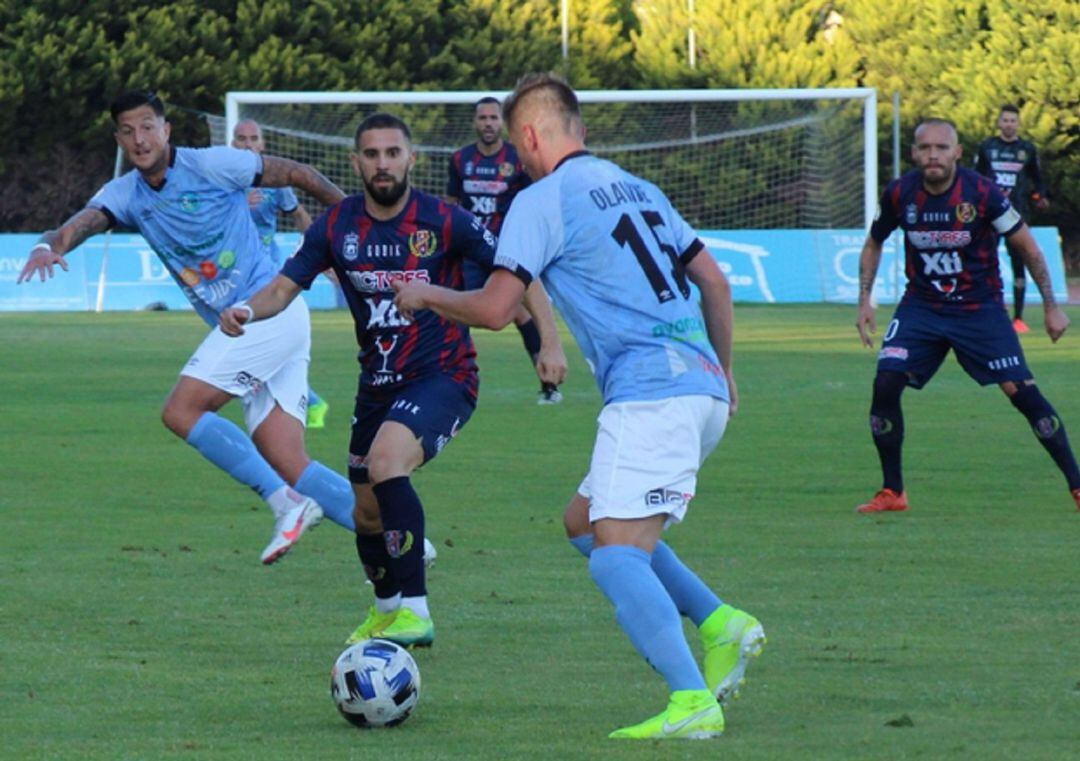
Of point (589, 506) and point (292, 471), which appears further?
point (292, 471)

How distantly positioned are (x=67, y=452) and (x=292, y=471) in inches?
185

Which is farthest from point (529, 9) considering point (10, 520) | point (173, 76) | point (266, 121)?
point (10, 520)

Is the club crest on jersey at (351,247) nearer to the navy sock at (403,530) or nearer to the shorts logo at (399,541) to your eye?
the navy sock at (403,530)

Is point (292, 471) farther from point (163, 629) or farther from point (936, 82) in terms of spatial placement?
point (936, 82)

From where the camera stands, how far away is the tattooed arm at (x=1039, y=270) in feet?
35.0

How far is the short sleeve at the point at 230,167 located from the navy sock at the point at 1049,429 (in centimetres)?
409

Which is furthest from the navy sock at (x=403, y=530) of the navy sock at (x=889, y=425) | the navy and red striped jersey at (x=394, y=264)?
the navy sock at (x=889, y=425)

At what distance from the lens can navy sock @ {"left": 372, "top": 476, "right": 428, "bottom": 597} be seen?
23.7 ft

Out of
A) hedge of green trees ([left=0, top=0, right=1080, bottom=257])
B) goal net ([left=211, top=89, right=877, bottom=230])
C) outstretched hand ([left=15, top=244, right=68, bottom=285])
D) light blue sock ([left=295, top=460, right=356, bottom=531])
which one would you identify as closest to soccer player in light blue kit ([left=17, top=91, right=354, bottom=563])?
light blue sock ([left=295, top=460, right=356, bottom=531])

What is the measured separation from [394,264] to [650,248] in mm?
1673

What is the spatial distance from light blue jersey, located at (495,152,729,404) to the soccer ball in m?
0.95

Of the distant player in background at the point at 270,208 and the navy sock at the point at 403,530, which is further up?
the navy sock at the point at 403,530

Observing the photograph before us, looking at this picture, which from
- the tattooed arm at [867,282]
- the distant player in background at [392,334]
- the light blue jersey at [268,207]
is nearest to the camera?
the distant player in background at [392,334]

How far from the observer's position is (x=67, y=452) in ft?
43.9
